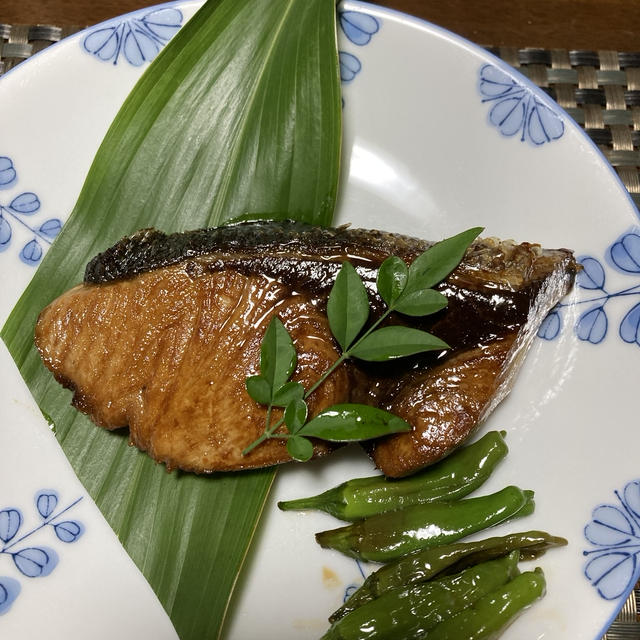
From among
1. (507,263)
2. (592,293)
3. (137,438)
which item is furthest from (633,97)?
(137,438)

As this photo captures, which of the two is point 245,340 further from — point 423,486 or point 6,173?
point 6,173

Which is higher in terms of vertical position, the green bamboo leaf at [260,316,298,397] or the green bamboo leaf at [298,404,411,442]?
the green bamboo leaf at [260,316,298,397]

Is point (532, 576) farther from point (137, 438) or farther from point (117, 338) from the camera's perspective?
point (117, 338)

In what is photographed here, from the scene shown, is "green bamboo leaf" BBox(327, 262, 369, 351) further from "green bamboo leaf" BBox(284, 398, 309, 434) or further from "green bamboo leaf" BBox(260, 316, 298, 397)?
"green bamboo leaf" BBox(284, 398, 309, 434)

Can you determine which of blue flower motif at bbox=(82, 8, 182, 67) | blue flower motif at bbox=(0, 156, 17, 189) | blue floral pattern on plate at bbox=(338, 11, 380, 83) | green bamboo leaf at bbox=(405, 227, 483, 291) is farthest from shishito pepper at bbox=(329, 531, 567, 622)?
blue flower motif at bbox=(82, 8, 182, 67)

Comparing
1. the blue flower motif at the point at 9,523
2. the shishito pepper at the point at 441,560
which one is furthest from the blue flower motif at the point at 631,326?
the blue flower motif at the point at 9,523
